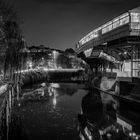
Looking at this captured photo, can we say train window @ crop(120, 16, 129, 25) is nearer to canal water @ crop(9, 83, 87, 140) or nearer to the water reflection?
the water reflection

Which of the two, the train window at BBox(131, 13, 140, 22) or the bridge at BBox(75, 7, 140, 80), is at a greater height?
the train window at BBox(131, 13, 140, 22)

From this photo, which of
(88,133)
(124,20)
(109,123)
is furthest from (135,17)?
(88,133)

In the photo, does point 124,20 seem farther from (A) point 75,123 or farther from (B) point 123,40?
(A) point 75,123

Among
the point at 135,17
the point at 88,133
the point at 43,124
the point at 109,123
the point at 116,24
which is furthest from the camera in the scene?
the point at 116,24

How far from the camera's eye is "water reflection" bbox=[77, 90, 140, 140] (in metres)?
20.0

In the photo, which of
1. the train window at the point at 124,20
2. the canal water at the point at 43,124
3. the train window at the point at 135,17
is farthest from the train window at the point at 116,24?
the canal water at the point at 43,124

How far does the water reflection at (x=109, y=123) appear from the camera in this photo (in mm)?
19969

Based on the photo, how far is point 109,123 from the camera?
24.7 metres

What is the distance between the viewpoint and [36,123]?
78.2ft

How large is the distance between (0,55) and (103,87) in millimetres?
27459

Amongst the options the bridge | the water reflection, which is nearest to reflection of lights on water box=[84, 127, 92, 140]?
the water reflection

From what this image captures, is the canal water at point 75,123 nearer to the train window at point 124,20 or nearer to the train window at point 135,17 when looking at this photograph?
the train window at point 135,17

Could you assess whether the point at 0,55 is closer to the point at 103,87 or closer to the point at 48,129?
the point at 48,129

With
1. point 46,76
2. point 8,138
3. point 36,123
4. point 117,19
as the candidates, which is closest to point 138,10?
point 117,19
